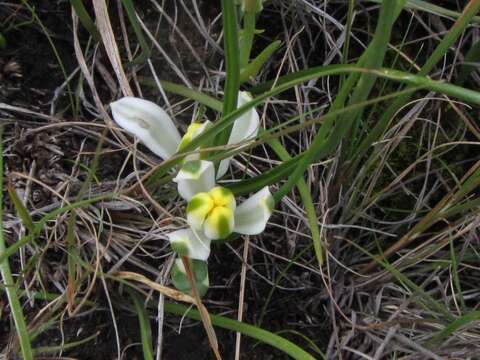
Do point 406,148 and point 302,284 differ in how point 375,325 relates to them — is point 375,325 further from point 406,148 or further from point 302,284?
point 406,148

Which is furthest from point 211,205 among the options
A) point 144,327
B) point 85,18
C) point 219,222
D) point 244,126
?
point 85,18

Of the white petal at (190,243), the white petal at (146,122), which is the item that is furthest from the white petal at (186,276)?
the white petal at (146,122)

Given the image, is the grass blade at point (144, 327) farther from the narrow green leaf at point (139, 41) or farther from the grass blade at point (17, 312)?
the narrow green leaf at point (139, 41)

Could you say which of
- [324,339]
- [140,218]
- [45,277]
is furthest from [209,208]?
[324,339]

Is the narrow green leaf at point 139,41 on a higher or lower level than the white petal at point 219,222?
higher

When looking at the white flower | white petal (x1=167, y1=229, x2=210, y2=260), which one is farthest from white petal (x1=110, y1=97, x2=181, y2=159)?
white petal (x1=167, y1=229, x2=210, y2=260)

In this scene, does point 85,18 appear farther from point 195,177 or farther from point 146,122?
point 195,177
